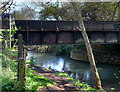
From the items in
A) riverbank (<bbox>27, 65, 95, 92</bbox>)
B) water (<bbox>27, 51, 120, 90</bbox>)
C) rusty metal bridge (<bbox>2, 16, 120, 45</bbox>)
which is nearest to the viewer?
riverbank (<bbox>27, 65, 95, 92</bbox>)

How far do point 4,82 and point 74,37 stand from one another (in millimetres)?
11460

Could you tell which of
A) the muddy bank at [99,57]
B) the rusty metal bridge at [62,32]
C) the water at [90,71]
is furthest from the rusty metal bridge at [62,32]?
the muddy bank at [99,57]

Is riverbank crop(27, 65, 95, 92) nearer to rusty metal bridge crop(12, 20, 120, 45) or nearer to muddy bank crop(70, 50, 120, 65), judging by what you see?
rusty metal bridge crop(12, 20, 120, 45)

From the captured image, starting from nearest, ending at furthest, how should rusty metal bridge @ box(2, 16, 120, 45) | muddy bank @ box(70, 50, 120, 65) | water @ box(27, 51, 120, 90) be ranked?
water @ box(27, 51, 120, 90) < rusty metal bridge @ box(2, 16, 120, 45) < muddy bank @ box(70, 50, 120, 65)

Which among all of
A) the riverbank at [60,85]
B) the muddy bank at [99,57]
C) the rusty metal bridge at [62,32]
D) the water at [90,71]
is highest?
the rusty metal bridge at [62,32]

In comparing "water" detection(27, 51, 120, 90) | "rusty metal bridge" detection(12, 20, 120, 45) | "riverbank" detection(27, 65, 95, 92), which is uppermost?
"rusty metal bridge" detection(12, 20, 120, 45)

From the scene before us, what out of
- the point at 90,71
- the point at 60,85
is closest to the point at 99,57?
the point at 90,71

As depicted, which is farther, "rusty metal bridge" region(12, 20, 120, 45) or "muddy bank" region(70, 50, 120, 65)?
"muddy bank" region(70, 50, 120, 65)

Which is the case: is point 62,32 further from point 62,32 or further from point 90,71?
point 90,71

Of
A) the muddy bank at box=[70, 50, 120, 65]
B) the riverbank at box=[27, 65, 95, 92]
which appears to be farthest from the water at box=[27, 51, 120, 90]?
the riverbank at box=[27, 65, 95, 92]

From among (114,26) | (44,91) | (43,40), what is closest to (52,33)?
(43,40)

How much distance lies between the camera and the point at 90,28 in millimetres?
15602

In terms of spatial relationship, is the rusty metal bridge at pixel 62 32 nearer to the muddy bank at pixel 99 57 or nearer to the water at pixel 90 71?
the water at pixel 90 71

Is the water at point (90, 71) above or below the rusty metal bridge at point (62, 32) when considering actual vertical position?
below
